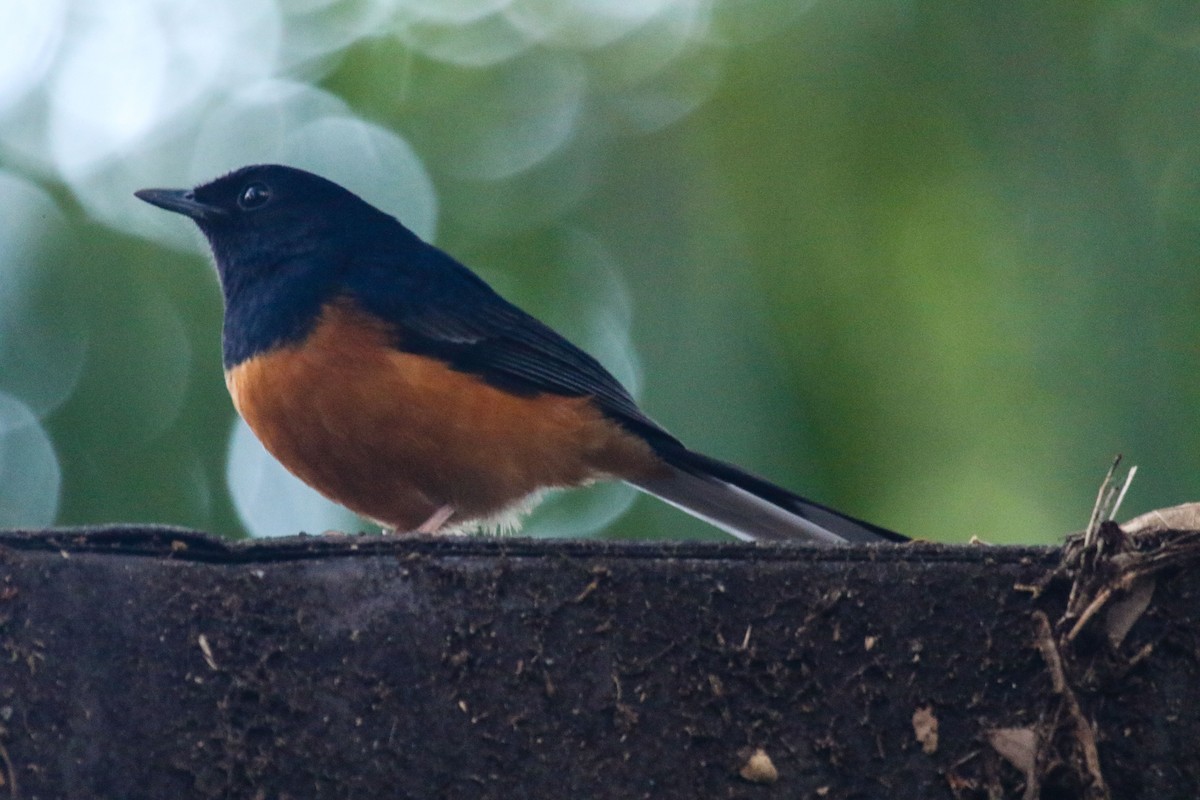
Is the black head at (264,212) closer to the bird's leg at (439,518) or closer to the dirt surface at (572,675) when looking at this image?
the bird's leg at (439,518)

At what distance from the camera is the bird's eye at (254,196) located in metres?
5.25

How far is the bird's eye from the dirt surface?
3.21 meters

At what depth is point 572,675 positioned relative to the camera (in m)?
2.20

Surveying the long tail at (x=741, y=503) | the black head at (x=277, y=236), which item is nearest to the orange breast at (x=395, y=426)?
the black head at (x=277, y=236)

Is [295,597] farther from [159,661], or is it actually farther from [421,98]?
[421,98]

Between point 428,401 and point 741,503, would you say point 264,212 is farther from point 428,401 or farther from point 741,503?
point 741,503

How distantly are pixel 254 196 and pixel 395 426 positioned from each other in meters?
1.68

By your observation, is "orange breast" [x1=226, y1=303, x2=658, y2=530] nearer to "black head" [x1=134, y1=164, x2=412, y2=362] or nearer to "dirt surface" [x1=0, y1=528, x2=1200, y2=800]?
"black head" [x1=134, y1=164, x2=412, y2=362]

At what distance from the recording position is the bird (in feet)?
13.5

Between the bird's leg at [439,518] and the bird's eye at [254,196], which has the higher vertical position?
the bird's eye at [254,196]

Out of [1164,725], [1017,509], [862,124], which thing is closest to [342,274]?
[862,124]

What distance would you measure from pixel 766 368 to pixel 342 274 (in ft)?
5.24

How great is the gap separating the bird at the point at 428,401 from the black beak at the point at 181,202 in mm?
110

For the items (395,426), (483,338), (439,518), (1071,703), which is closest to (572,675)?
(1071,703)
